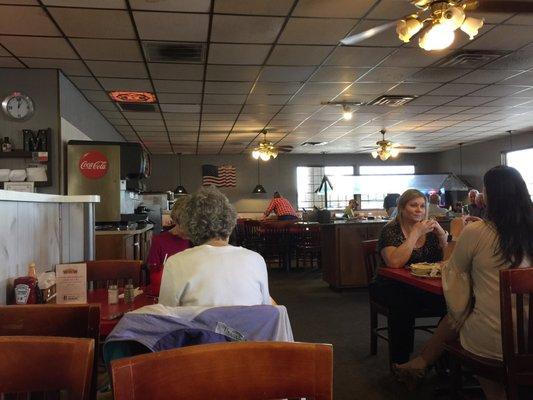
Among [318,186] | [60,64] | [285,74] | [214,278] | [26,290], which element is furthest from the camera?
[318,186]

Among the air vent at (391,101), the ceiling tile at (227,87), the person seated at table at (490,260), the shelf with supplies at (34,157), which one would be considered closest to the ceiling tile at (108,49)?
the shelf with supplies at (34,157)

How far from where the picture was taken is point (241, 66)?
5.04 meters

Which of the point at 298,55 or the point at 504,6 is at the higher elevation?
the point at 298,55

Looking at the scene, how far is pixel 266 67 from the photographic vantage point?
5.09 metres

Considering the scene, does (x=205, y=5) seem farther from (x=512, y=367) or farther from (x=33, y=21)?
(x=512, y=367)

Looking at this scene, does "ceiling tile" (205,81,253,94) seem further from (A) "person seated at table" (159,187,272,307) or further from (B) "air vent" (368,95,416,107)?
(A) "person seated at table" (159,187,272,307)

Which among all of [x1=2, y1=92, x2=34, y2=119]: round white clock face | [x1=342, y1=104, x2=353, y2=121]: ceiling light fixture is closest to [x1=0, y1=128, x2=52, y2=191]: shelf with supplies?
[x1=2, y1=92, x2=34, y2=119]: round white clock face

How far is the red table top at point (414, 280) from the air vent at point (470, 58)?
3.01m

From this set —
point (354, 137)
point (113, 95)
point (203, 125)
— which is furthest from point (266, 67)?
point (354, 137)

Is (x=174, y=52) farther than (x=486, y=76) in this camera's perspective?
No

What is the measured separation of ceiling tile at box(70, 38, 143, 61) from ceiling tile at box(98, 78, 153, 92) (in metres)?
0.77

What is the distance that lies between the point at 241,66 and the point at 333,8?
5.36ft

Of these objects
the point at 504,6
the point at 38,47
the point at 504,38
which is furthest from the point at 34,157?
the point at 504,38

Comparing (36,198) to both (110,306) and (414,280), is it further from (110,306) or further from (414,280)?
(414,280)
